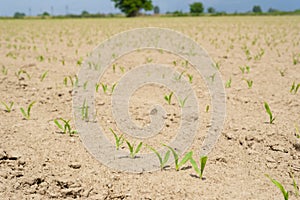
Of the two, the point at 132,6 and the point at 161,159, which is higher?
the point at 132,6

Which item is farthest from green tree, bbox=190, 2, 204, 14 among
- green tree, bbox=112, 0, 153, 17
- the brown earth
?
the brown earth

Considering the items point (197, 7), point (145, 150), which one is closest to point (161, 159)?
point (145, 150)

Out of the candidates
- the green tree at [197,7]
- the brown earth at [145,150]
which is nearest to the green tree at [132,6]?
the green tree at [197,7]

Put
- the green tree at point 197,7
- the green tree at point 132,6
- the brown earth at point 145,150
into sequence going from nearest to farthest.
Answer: the brown earth at point 145,150, the green tree at point 132,6, the green tree at point 197,7

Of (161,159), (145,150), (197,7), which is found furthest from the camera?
(197,7)

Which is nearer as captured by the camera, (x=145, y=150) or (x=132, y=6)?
(x=145, y=150)

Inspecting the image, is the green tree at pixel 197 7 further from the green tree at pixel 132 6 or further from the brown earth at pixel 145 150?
the brown earth at pixel 145 150

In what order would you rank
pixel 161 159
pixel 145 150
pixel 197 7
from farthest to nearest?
pixel 197 7, pixel 145 150, pixel 161 159

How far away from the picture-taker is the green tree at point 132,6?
64312mm

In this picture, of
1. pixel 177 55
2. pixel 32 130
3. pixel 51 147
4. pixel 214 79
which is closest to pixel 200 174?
pixel 51 147

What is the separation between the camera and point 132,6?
2511 inches

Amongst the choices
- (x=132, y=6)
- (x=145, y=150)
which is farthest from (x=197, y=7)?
(x=145, y=150)

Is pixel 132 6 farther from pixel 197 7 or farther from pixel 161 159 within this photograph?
pixel 161 159

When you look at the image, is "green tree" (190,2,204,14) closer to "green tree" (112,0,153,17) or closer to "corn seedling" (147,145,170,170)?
"green tree" (112,0,153,17)
